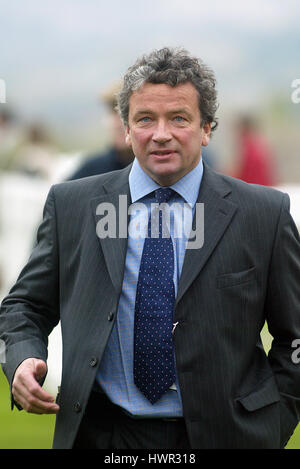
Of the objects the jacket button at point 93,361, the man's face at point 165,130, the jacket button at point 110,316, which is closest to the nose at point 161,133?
the man's face at point 165,130

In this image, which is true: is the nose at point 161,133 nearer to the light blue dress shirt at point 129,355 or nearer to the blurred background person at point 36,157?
the light blue dress shirt at point 129,355

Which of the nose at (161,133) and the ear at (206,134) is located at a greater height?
the nose at (161,133)

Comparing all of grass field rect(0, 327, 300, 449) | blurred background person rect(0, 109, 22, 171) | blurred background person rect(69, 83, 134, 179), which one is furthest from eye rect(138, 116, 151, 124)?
blurred background person rect(0, 109, 22, 171)

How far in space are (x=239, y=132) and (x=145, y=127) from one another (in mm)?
7790

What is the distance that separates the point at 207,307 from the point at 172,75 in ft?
2.48

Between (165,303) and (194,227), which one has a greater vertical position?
(194,227)

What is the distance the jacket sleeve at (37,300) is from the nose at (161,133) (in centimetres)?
45

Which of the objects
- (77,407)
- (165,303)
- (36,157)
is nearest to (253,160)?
(36,157)

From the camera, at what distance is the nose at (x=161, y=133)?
2609mm

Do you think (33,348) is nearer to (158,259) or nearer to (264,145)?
(158,259)

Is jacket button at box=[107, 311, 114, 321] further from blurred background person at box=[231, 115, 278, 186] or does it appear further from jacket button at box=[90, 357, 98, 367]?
blurred background person at box=[231, 115, 278, 186]

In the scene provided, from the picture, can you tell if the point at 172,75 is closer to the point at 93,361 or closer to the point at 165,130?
the point at 165,130

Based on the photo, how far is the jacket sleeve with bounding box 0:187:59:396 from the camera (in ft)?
8.76

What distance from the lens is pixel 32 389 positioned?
2.43 m
